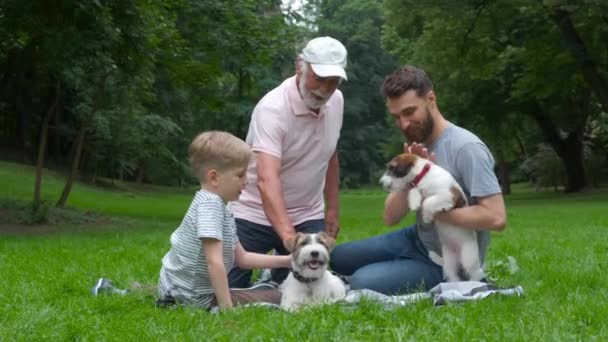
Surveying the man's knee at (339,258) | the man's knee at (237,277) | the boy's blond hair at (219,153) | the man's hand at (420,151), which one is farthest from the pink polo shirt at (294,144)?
the man's hand at (420,151)

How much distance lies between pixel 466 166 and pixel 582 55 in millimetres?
24171

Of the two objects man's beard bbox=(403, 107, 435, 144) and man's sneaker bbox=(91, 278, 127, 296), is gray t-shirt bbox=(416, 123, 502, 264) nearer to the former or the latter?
man's beard bbox=(403, 107, 435, 144)

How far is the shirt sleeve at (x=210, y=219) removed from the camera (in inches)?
217

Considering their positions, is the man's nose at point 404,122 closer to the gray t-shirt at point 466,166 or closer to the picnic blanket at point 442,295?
the gray t-shirt at point 466,166

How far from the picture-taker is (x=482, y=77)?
3059 cm

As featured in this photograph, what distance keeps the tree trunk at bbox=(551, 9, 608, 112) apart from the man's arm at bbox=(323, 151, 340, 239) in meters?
22.1

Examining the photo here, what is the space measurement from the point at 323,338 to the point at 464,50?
85.6ft

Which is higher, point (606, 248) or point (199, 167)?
point (199, 167)

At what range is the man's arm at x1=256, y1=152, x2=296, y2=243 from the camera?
5891mm

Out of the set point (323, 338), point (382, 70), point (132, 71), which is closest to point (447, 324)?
point (323, 338)

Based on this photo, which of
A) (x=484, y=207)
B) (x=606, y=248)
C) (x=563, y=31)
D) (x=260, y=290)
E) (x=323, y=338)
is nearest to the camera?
(x=323, y=338)

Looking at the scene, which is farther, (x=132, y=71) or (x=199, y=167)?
(x=132, y=71)

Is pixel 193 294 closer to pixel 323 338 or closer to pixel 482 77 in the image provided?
pixel 323 338

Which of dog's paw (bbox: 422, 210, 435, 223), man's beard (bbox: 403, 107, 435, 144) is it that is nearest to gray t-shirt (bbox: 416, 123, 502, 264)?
man's beard (bbox: 403, 107, 435, 144)
